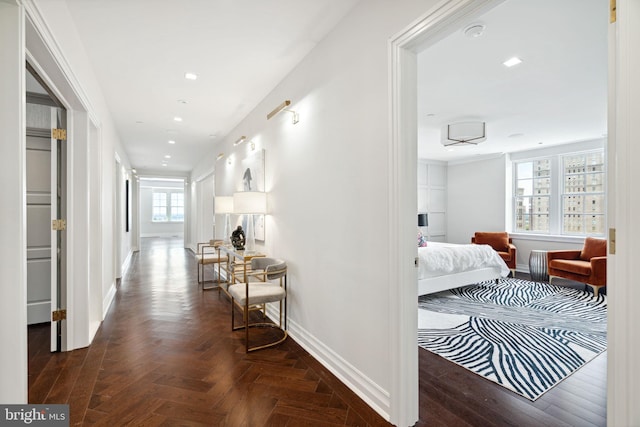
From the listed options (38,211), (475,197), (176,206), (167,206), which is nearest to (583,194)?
(475,197)

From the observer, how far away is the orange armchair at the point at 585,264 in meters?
4.69

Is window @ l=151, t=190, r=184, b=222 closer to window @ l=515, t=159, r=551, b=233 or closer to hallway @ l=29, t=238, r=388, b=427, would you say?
hallway @ l=29, t=238, r=388, b=427

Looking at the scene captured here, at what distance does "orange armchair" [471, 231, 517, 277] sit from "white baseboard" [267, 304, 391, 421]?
17.0ft

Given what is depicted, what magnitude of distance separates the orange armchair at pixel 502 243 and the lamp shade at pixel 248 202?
527cm

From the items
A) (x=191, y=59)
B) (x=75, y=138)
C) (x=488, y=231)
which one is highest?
(x=191, y=59)

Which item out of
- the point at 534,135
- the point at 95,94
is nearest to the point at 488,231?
the point at 534,135

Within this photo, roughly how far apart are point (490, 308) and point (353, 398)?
2849 mm

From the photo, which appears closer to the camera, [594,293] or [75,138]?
[75,138]

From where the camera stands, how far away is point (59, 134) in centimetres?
277

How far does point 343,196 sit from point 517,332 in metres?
2.49

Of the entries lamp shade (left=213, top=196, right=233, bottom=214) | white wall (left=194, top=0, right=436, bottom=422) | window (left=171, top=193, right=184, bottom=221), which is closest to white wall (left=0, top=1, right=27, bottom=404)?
white wall (left=194, top=0, right=436, bottom=422)

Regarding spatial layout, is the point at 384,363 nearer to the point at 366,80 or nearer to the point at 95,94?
the point at 366,80

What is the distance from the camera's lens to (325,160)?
2.58 m

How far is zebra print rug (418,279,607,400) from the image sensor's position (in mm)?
2438
